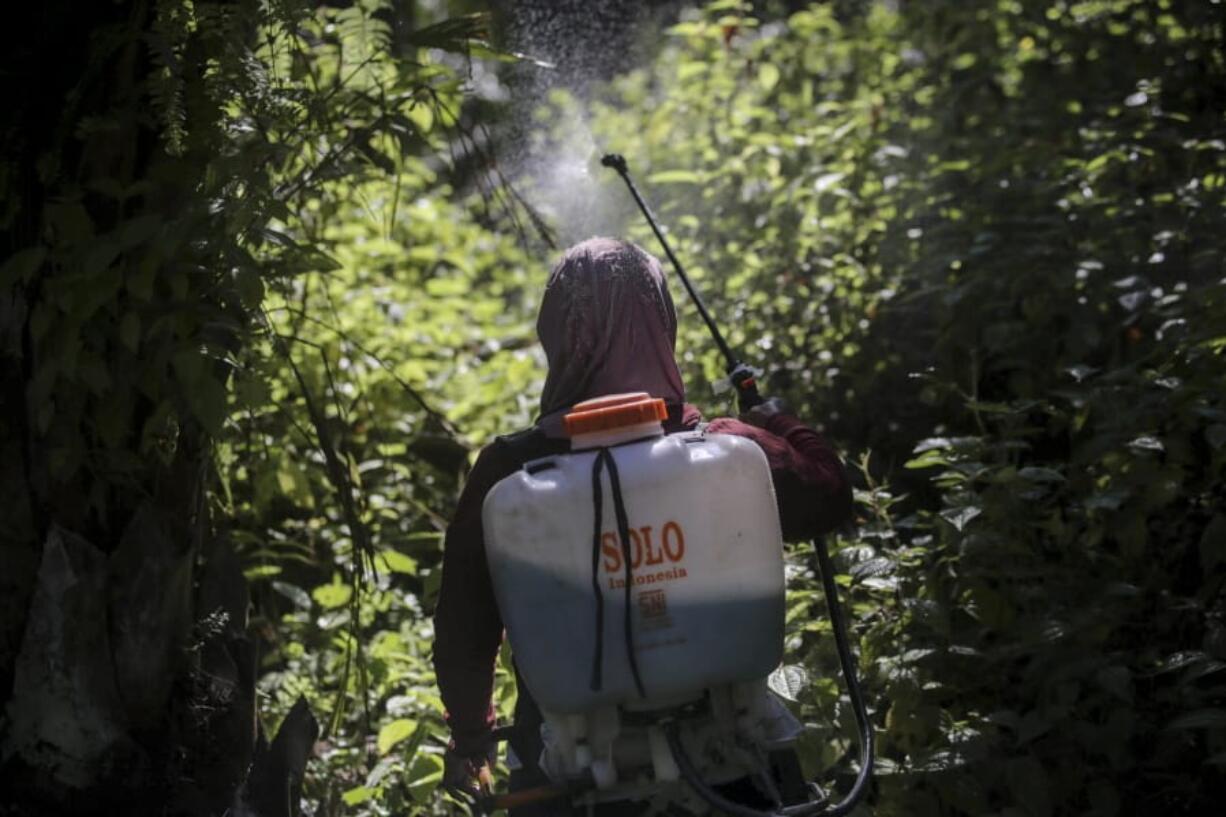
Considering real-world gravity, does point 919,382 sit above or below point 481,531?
above

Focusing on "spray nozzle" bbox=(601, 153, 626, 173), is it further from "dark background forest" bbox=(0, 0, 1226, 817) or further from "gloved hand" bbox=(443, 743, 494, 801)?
"gloved hand" bbox=(443, 743, 494, 801)

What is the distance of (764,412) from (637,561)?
650 mm

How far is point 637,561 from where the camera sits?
231 cm

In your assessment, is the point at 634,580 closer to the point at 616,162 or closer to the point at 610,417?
the point at 610,417

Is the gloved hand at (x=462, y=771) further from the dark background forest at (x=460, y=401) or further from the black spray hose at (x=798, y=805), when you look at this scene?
the dark background forest at (x=460, y=401)

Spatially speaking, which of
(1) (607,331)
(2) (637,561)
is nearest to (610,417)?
(2) (637,561)

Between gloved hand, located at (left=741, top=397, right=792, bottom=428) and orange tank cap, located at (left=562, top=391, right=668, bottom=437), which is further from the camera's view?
gloved hand, located at (left=741, top=397, right=792, bottom=428)

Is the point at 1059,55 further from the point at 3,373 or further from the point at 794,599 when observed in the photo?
the point at 3,373

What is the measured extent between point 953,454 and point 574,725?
1887 millimetres

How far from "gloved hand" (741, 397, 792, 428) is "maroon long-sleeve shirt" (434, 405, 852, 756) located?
114 millimetres

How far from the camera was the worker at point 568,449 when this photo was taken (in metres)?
2.66

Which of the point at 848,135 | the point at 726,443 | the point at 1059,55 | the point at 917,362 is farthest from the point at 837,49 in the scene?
the point at 726,443

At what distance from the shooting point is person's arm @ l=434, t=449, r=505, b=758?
2.66m

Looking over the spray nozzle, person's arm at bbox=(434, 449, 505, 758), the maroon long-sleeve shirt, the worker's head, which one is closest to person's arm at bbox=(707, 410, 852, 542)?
the maroon long-sleeve shirt
